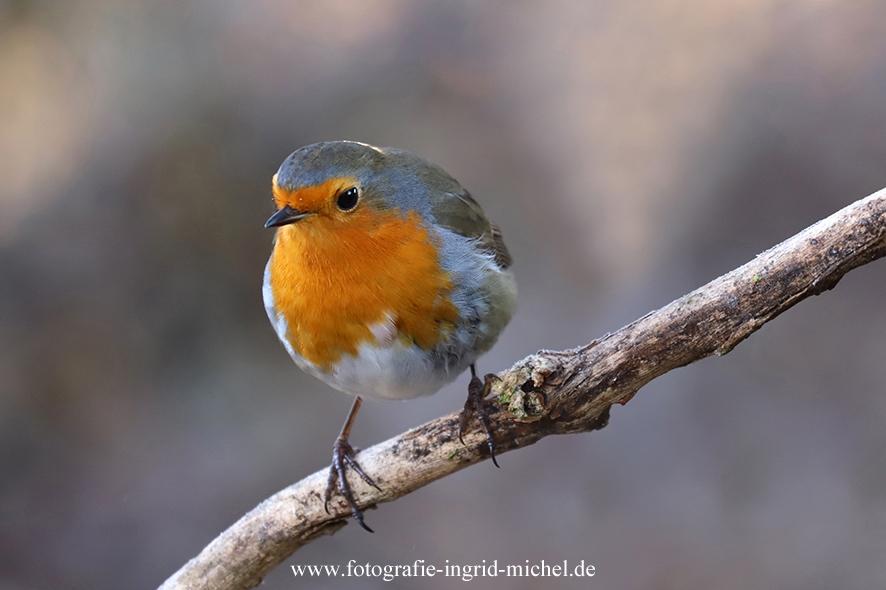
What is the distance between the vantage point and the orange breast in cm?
259

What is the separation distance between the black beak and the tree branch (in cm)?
83

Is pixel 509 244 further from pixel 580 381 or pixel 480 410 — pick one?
pixel 580 381

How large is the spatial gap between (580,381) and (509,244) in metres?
3.16

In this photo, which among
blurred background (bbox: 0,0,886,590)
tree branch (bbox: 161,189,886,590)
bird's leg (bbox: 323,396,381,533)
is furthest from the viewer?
blurred background (bbox: 0,0,886,590)

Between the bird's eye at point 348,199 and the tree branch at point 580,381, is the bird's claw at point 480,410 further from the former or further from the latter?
the bird's eye at point 348,199

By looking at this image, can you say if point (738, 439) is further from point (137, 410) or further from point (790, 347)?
point (137, 410)

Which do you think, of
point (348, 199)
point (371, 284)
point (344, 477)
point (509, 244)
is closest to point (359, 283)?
point (371, 284)

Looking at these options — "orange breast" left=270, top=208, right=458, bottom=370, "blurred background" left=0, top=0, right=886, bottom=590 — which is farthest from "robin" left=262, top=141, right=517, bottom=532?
"blurred background" left=0, top=0, right=886, bottom=590

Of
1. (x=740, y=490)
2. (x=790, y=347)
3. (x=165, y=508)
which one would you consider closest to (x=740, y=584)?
(x=740, y=490)

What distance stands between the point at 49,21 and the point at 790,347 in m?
5.77

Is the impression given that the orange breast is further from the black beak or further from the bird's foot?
the bird's foot

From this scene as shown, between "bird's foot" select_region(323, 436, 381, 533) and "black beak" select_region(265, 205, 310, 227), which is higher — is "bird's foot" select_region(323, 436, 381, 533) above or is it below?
below

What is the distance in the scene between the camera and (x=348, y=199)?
2594mm

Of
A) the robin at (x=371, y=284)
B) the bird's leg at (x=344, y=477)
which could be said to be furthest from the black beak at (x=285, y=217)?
the bird's leg at (x=344, y=477)
